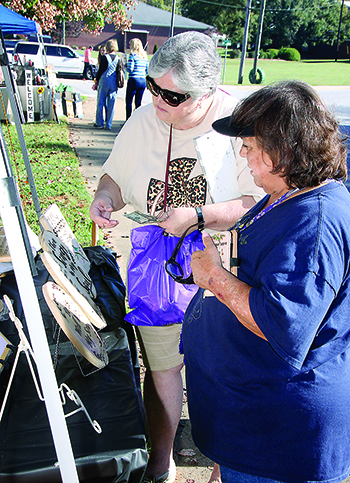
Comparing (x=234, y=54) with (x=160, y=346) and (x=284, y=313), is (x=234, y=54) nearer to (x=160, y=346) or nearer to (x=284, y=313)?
(x=160, y=346)

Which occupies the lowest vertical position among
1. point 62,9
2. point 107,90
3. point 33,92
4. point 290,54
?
point 33,92

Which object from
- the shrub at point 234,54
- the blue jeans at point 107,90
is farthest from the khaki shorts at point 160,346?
the shrub at point 234,54

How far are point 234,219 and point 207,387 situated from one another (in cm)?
71

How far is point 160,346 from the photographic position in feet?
6.31

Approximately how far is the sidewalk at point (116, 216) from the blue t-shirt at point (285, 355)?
0.87 meters

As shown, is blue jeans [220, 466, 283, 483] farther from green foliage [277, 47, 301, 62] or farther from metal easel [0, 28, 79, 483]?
green foliage [277, 47, 301, 62]

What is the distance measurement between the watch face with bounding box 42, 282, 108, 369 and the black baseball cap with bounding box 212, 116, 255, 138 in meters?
0.79

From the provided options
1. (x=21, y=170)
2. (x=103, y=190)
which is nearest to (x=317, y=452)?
(x=103, y=190)

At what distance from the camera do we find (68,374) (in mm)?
1838

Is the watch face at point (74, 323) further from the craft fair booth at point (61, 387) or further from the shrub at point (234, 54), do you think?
the shrub at point (234, 54)

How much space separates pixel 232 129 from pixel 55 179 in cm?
550

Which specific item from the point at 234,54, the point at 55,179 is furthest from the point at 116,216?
the point at 234,54

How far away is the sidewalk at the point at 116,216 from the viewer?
7.23 feet

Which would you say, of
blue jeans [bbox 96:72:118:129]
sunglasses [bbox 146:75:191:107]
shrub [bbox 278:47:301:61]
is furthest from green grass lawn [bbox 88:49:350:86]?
sunglasses [bbox 146:75:191:107]
